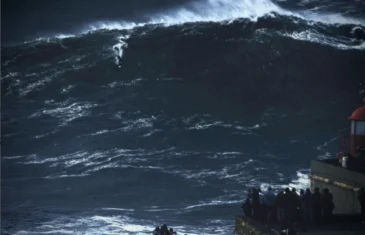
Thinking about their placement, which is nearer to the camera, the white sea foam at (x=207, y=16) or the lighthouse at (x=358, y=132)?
the lighthouse at (x=358, y=132)

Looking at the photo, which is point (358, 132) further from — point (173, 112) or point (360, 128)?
point (173, 112)

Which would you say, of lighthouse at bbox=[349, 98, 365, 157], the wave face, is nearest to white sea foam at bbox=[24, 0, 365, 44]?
the wave face

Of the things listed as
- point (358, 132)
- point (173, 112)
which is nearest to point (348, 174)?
point (358, 132)

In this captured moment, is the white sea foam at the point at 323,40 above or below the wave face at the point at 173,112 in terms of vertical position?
above

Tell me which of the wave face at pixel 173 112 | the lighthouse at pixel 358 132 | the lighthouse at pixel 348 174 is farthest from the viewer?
the wave face at pixel 173 112

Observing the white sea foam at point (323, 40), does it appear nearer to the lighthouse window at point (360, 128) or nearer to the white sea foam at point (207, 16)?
the white sea foam at point (207, 16)

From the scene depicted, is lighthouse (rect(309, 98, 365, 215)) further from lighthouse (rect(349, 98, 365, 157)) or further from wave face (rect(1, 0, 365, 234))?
wave face (rect(1, 0, 365, 234))

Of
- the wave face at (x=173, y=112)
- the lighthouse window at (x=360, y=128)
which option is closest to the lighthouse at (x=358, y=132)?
the lighthouse window at (x=360, y=128)

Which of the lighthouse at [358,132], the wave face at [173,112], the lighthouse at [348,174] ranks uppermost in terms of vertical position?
the wave face at [173,112]

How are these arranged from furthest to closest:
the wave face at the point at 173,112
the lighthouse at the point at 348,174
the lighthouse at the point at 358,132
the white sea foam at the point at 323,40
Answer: the white sea foam at the point at 323,40 → the wave face at the point at 173,112 → the lighthouse at the point at 358,132 → the lighthouse at the point at 348,174
